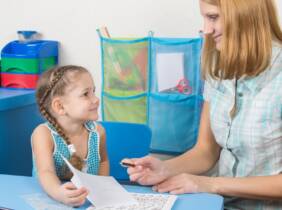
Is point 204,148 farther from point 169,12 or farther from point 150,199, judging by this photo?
point 169,12

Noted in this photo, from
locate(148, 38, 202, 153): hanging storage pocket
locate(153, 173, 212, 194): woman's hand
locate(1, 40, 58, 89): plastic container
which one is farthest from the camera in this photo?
locate(1, 40, 58, 89): plastic container

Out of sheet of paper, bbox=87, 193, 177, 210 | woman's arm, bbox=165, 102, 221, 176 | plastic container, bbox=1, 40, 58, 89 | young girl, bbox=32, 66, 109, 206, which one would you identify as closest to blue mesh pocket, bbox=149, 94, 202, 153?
woman's arm, bbox=165, 102, 221, 176

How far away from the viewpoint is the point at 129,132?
4.78ft

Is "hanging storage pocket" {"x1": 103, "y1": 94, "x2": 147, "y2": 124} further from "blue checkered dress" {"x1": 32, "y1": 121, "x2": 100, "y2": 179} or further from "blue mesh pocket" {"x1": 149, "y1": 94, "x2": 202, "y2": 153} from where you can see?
"blue checkered dress" {"x1": 32, "y1": 121, "x2": 100, "y2": 179}

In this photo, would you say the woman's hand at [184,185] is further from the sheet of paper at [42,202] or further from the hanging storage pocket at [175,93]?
the hanging storage pocket at [175,93]

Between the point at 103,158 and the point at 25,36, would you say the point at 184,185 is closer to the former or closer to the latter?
the point at 103,158

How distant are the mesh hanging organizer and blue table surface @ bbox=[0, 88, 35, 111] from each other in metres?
0.30

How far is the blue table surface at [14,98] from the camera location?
1.62m

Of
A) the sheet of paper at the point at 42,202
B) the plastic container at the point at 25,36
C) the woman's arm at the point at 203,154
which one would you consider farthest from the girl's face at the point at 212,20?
the plastic container at the point at 25,36

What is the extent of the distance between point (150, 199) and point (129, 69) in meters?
0.82

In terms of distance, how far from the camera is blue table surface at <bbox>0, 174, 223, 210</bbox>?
934mm

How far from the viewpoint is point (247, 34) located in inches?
43.0

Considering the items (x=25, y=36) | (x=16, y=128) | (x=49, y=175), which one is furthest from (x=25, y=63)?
(x=49, y=175)

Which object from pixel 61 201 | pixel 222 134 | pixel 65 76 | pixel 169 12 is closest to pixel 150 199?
pixel 61 201
